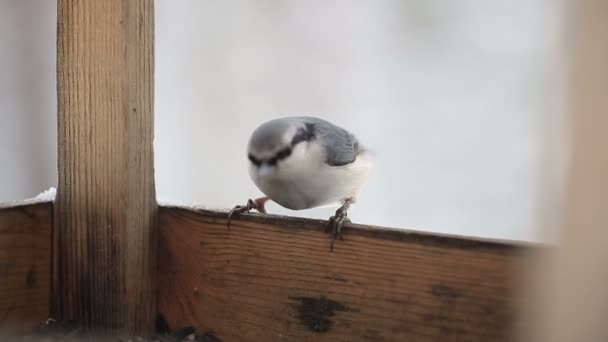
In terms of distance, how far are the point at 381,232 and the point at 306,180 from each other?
0.41 metres

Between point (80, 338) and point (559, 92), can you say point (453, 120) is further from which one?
point (559, 92)

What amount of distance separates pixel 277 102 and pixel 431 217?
524mm

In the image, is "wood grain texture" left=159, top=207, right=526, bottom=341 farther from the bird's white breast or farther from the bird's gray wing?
the bird's gray wing

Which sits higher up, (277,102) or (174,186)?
(277,102)

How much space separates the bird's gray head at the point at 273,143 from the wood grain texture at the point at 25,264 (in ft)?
1.28

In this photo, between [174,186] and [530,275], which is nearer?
[530,275]

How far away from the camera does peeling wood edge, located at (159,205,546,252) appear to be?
0.93 m

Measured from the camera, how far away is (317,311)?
109cm

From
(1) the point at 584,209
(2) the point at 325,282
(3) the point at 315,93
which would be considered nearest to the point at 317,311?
(2) the point at 325,282

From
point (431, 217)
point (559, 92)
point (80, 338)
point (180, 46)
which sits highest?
point (180, 46)

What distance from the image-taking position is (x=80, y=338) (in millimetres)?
1211

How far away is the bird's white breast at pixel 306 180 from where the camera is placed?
1392 millimetres

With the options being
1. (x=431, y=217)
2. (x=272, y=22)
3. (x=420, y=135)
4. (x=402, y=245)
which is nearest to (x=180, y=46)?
(x=272, y=22)

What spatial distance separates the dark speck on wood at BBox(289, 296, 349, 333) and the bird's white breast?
0.34m
